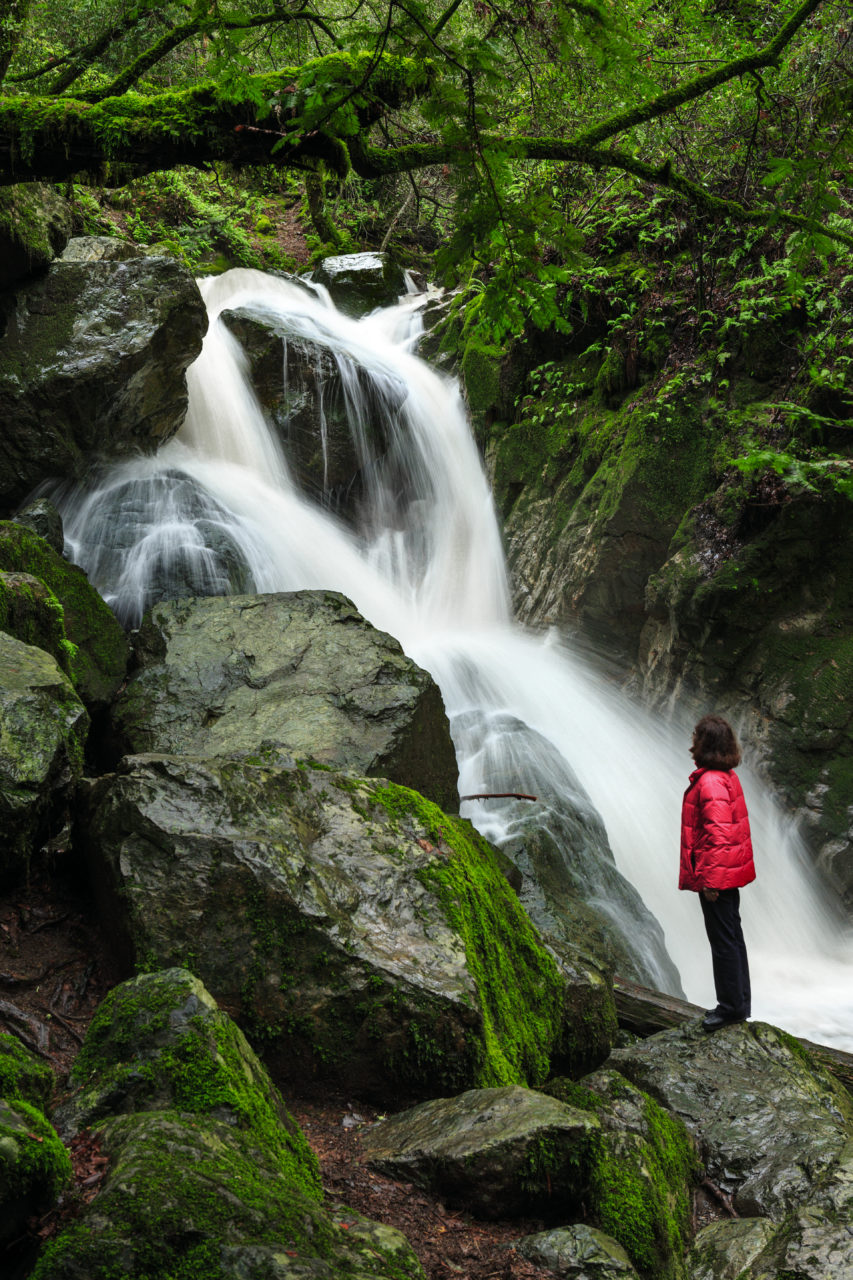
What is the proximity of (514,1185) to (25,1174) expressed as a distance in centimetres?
152

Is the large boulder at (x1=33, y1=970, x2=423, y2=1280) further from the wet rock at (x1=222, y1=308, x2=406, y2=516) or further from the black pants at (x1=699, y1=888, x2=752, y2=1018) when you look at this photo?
the wet rock at (x1=222, y1=308, x2=406, y2=516)

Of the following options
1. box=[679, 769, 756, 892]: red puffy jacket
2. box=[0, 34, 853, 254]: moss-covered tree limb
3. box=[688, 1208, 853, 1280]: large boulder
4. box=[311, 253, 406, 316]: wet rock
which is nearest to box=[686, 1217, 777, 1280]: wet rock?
box=[688, 1208, 853, 1280]: large boulder


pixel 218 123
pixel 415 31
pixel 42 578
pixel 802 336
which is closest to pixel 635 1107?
pixel 415 31

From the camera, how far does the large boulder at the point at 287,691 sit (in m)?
5.36

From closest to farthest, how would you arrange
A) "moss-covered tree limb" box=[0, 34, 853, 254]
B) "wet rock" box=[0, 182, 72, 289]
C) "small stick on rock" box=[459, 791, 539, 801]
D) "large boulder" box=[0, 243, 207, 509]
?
"moss-covered tree limb" box=[0, 34, 853, 254] → "small stick on rock" box=[459, 791, 539, 801] → "wet rock" box=[0, 182, 72, 289] → "large boulder" box=[0, 243, 207, 509]

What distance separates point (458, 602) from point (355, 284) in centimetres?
865

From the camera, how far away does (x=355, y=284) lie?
650 inches

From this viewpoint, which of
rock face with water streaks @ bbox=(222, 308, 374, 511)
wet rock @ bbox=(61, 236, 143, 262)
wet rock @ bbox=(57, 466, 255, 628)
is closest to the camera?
wet rock @ bbox=(57, 466, 255, 628)

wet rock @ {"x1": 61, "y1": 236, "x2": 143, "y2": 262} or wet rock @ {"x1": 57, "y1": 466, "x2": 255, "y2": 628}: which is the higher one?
wet rock @ {"x1": 61, "y1": 236, "x2": 143, "y2": 262}

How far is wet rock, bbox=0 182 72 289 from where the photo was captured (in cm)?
814

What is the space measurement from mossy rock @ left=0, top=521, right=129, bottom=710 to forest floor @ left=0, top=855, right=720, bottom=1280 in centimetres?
219

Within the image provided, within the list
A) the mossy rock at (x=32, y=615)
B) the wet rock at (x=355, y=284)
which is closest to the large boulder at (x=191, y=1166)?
the mossy rock at (x=32, y=615)

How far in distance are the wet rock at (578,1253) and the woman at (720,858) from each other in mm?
2316

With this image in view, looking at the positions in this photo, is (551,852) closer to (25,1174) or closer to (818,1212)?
(818,1212)
